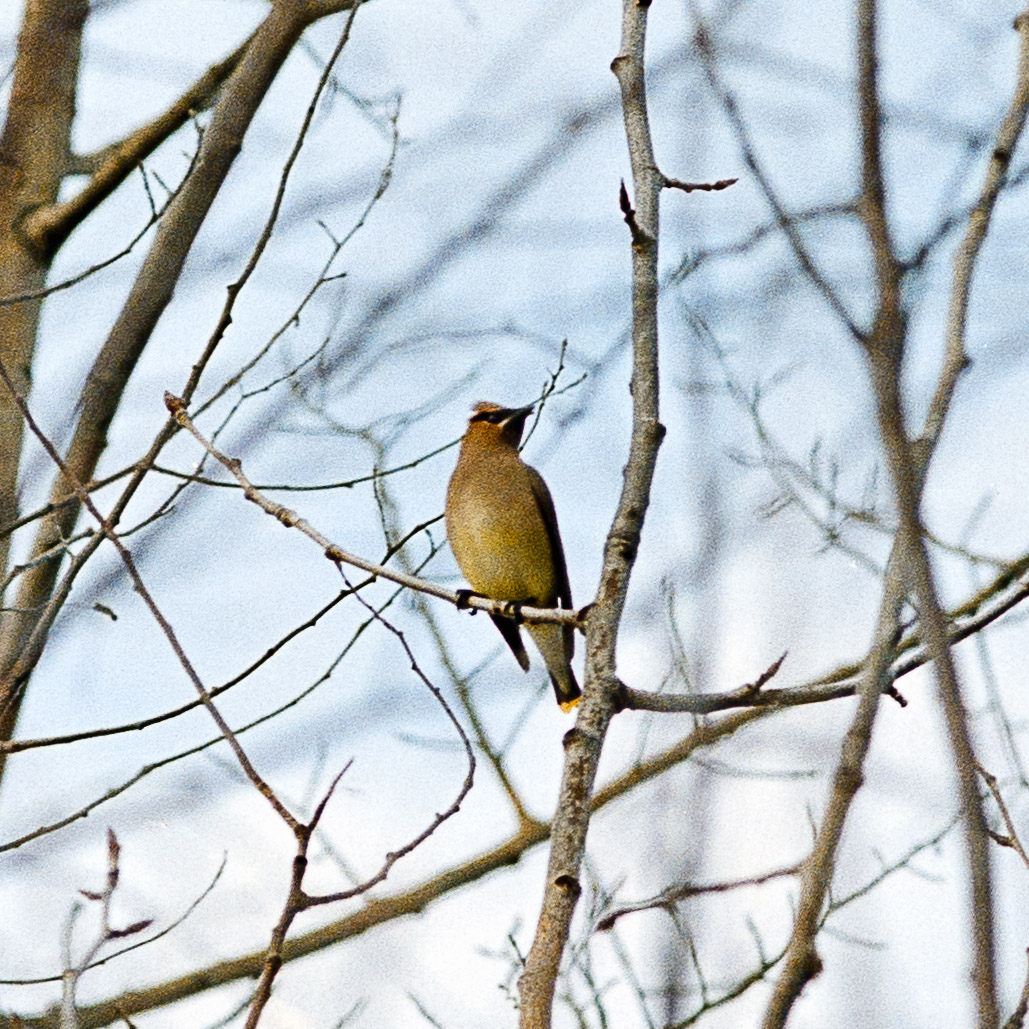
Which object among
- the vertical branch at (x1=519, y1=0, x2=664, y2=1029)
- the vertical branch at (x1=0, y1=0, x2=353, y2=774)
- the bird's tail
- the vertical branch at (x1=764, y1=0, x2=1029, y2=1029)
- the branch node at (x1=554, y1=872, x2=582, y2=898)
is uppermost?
the bird's tail

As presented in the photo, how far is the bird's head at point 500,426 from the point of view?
8242 mm

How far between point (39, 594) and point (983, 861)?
3946 mm

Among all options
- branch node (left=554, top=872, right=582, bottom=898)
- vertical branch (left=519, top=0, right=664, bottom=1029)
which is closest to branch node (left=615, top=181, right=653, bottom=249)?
vertical branch (left=519, top=0, right=664, bottom=1029)

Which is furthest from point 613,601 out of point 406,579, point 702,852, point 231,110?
point 231,110

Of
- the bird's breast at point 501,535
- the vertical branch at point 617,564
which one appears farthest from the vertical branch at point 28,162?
the bird's breast at point 501,535

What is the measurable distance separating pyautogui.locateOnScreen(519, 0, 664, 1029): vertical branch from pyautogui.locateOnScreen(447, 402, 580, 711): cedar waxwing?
13.9ft

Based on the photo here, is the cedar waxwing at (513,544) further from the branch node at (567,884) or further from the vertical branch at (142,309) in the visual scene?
the branch node at (567,884)

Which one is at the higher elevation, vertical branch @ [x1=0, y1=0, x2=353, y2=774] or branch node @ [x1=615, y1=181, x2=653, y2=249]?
vertical branch @ [x1=0, y1=0, x2=353, y2=774]

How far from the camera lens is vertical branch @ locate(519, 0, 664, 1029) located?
263 cm

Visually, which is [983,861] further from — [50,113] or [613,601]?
[50,113]

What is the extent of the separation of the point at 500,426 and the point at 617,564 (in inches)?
202

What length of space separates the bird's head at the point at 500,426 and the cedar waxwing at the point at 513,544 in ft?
0.59

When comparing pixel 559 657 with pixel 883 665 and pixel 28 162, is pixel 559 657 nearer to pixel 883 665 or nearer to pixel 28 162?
pixel 28 162

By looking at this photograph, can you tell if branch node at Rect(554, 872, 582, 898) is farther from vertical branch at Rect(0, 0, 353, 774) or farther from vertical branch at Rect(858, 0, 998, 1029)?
vertical branch at Rect(0, 0, 353, 774)
